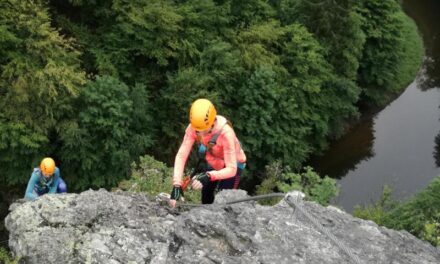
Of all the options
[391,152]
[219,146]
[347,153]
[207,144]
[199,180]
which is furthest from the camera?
[391,152]

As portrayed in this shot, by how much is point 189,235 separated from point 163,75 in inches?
473

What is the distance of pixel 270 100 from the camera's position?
1744 cm

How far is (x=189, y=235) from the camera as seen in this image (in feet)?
17.7

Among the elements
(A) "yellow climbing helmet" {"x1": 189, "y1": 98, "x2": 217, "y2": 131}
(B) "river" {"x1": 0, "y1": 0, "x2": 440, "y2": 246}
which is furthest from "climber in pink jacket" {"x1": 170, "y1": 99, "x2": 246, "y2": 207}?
(B) "river" {"x1": 0, "y1": 0, "x2": 440, "y2": 246}

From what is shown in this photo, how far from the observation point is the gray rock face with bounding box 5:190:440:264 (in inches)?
208

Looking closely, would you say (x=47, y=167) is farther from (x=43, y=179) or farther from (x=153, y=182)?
(x=153, y=182)

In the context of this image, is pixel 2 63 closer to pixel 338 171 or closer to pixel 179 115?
pixel 179 115

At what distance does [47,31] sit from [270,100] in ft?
24.3

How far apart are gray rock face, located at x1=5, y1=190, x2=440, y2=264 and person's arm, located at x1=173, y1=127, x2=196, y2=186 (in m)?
0.37

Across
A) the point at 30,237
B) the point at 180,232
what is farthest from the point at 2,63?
the point at 180,232

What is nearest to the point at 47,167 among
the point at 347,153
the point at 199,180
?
the point at 199,180

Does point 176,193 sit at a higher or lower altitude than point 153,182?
higher

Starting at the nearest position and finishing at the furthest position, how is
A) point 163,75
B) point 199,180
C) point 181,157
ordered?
point 199,180
point 181,157
point 163,75

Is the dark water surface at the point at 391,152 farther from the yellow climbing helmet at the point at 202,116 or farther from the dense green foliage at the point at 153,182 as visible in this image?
the yellow climbing helmet at the point at 202,116
